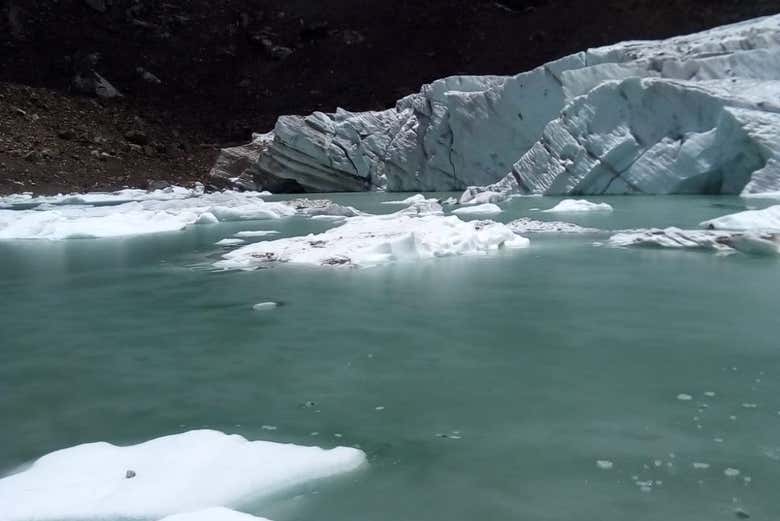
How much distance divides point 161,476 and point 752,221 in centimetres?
662

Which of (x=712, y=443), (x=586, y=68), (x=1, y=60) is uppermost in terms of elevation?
(x=1, y=60)

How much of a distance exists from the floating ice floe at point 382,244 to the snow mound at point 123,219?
13.1 ft

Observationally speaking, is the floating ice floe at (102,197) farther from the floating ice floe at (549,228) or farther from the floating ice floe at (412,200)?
the floating ice floe at (549,228)

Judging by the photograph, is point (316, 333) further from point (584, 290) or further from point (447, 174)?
point (447, 174)

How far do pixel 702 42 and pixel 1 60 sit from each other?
22.9 m

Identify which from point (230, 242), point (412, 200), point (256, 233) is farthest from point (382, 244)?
point (412, 200)

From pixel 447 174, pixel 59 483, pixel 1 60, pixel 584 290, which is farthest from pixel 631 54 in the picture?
pixel 1 60

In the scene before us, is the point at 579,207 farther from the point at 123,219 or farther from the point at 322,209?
the point at 123,219

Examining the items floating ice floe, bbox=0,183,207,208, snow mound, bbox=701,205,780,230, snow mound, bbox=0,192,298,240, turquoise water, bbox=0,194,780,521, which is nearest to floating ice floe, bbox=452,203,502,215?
snow mound, bbox=0,192,298,240

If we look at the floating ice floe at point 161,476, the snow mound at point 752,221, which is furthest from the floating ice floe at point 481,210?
the floating ice floe at point 161,476

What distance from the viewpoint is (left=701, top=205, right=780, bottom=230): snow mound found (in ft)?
24.0

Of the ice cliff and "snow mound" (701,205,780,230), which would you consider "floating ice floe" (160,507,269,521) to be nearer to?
"snow mound" (701,205,780,230)

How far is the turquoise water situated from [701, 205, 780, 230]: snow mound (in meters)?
0.95

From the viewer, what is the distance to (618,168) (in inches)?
527
